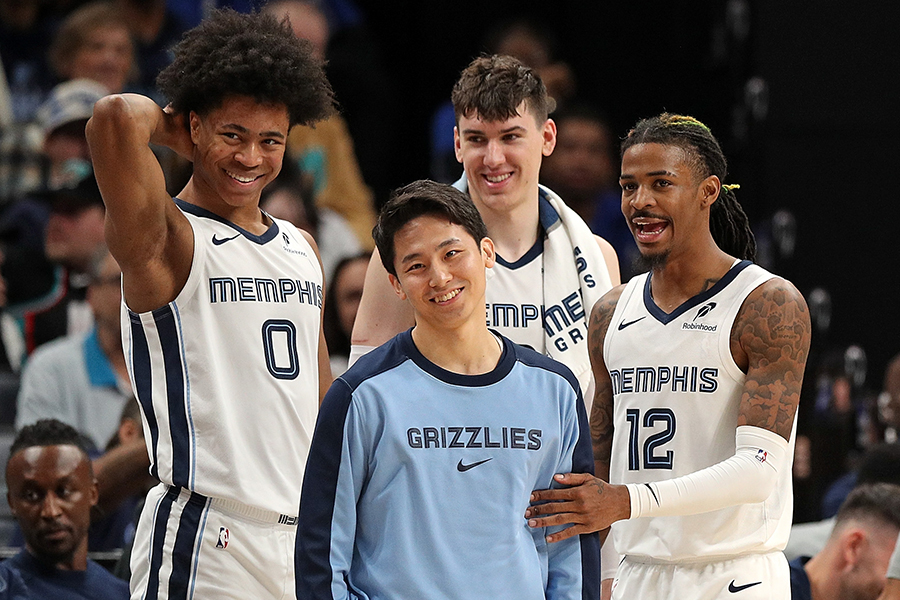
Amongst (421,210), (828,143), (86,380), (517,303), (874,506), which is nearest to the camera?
(421,210)

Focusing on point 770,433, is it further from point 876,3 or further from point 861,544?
point 876,3

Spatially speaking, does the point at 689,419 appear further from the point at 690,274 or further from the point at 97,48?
the point at 97,48

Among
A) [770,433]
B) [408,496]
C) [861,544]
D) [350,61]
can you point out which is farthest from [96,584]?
[350,61]

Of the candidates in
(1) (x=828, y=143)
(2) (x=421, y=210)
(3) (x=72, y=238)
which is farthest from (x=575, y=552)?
(1) (x=828, y=143)

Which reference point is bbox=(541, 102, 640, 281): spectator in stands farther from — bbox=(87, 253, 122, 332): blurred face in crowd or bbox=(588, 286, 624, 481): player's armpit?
bbox=(588, 286, 624, 481): player's armpit

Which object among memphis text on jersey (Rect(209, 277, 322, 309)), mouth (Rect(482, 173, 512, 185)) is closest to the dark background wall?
mouth (Rect(482, 173, 512, 185))

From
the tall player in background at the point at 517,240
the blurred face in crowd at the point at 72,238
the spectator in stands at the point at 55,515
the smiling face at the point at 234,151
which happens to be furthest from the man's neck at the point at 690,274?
the blurred face in crowd at the point at 72,238

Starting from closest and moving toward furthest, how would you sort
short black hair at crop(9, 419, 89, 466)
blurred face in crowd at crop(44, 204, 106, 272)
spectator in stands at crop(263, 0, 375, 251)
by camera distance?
short black hair at crop(9, 419, 89, 466) → blurred face in crowd at crop(44, 204, 106, 272) → spectator in stands at crop(263, 0, 375, 251)

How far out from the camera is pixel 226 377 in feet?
11.8

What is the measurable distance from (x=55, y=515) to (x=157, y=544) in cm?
131

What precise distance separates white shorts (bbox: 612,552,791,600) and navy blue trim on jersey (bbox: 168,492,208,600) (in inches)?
49.3

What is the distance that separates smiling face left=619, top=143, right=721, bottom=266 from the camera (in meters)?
3.74

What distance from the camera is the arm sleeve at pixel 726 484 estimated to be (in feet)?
11.3

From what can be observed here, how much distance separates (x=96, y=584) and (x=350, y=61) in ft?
17.6
